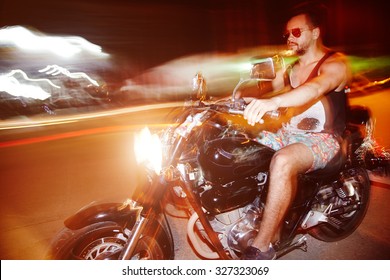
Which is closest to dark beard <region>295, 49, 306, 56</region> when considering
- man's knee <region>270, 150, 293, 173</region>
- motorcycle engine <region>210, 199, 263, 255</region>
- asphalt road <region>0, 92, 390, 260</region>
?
man's knee <region>270, 150, 293, 173</region>

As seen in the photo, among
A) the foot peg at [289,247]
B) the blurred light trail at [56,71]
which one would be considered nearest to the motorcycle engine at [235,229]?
the foot peg at [289,247]

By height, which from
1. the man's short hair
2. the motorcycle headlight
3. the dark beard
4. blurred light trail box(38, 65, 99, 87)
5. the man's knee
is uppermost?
blurred light trail box(38, 65, 99, 87)

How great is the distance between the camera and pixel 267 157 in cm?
228

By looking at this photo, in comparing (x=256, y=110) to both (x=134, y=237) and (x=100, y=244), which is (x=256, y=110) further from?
(x=100, y=244)

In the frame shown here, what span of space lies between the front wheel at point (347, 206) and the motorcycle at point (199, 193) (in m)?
0.50

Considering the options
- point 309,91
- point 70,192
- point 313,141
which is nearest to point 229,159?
point 309,91

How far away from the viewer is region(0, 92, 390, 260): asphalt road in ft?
9.98

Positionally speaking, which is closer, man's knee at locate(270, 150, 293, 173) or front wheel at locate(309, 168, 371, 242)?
man's knee at locate(270, 150, 293, 173)

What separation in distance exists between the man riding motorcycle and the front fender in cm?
98

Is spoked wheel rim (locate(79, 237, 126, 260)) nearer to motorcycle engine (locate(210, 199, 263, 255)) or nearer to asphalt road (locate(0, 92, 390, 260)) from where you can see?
asphalt road (locate(0, 92, 390, 260))

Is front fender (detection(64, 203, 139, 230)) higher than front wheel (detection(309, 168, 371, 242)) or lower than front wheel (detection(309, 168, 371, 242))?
higher

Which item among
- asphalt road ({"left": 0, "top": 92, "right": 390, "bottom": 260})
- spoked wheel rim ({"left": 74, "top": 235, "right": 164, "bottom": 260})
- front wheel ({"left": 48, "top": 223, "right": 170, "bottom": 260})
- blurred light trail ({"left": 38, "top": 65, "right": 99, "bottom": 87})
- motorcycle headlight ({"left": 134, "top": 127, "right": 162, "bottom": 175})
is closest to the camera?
motorcycle headlight ({"left": 134, "top": 127, "right": 162, "bottom": 175})
